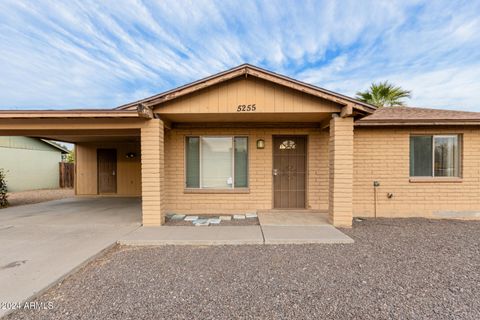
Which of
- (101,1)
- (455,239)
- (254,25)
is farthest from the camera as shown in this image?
(254,25)

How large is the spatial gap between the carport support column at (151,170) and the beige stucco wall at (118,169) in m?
6.27

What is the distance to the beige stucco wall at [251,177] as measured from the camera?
21.7 ft

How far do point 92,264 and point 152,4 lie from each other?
419 inches

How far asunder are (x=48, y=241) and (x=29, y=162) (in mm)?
15482

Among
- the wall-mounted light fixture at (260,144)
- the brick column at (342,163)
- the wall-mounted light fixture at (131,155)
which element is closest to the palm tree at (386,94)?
the brick column at (342,163)

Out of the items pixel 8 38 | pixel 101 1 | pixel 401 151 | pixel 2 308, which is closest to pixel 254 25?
→ pixel 101 1

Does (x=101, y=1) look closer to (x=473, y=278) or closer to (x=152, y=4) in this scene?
(x=152, y=4)

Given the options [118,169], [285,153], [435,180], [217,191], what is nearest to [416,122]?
[435,180]

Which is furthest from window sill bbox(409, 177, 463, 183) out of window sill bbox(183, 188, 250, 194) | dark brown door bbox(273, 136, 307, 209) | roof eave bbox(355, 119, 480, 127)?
window sill bbox(183, 188, 250, 194)

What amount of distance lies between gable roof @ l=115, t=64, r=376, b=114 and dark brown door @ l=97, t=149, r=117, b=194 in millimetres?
7595

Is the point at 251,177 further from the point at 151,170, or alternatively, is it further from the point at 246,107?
the point at 151,170

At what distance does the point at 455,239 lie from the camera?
461 centimetres

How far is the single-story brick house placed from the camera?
5.18 metres

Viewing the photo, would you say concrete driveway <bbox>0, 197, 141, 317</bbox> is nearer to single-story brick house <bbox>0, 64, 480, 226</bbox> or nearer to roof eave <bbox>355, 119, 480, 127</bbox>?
single-story brick house <bbox>0, 64, 480, 226</bbox>
